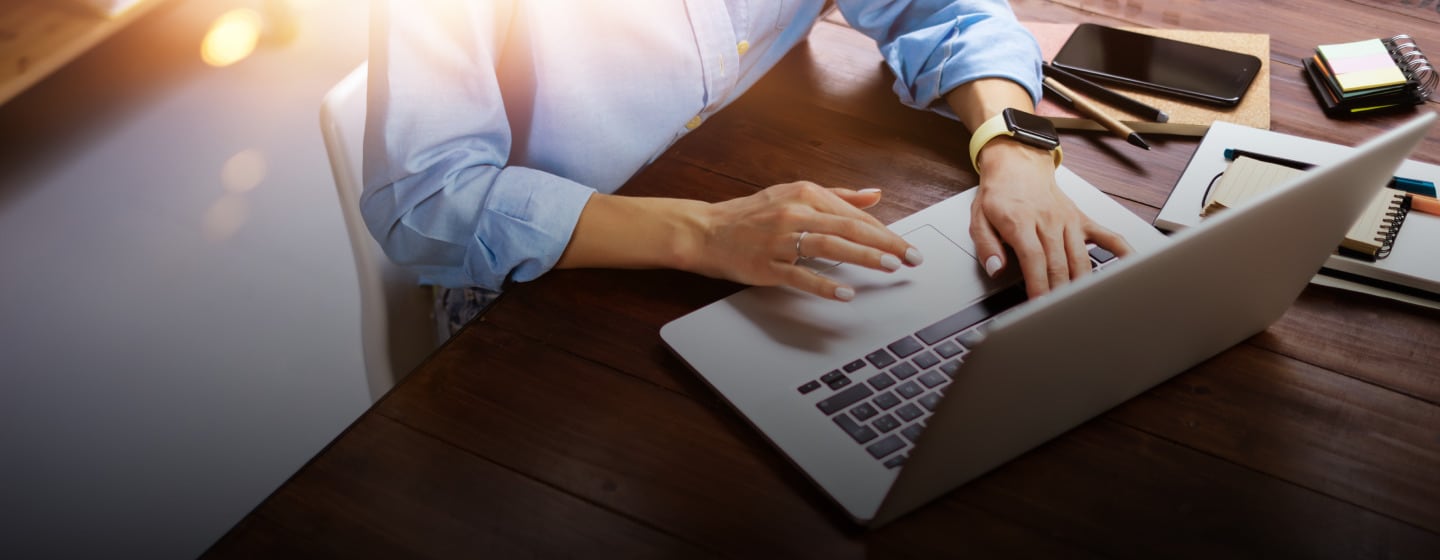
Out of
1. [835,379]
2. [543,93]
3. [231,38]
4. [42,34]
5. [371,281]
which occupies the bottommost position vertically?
[231,38]

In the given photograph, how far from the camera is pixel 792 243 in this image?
83cm

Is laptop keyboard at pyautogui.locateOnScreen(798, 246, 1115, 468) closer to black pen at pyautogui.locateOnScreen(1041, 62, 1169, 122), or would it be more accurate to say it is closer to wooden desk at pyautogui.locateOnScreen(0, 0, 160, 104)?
black pen at pyautogui.locateOnScreen(1041, 62, 1169, 122)

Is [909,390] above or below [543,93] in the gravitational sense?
below

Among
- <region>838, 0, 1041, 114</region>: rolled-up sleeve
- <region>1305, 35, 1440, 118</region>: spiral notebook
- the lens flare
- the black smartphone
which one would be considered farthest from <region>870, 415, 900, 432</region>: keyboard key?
the lens flare

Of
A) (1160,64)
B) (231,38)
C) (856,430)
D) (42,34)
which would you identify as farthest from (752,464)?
(231,38)

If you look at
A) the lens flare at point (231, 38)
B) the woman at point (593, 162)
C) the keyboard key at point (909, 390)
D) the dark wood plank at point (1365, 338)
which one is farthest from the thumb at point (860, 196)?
the lens flare at point (231, 38)

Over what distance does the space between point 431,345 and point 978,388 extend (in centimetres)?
79

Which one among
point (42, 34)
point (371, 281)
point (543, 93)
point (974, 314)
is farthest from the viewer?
point (42, 34)

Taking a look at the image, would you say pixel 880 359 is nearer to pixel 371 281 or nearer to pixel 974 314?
pixel 974 314

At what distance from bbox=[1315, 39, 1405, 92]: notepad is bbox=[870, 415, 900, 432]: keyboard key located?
2.38 ft

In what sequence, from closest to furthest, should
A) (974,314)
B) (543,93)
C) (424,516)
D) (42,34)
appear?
1. (424,516)
2. (974,314)
3. (543,93)
4. (42,34)

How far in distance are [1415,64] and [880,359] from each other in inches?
31.3

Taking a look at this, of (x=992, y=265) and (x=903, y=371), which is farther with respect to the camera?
(x=992, y=265)

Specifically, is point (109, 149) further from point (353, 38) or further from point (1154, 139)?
point (1154, 139)
